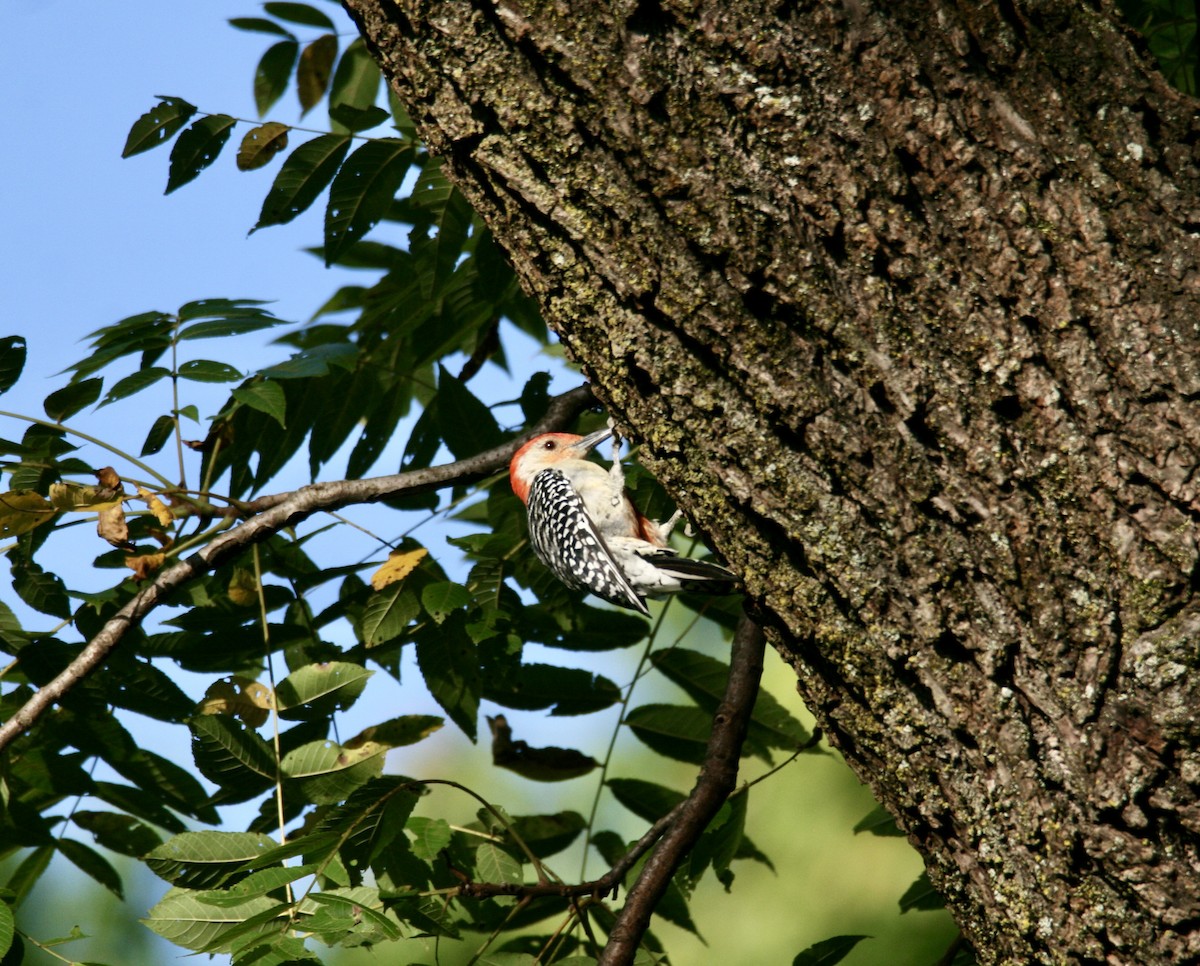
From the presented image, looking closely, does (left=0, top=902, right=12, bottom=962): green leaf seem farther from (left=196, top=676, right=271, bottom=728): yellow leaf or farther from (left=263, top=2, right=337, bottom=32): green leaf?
(left=263, top=2, right=337, bottom=32): green leaf

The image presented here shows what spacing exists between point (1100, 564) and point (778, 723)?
6.63 ft

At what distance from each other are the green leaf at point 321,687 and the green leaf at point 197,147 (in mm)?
1792

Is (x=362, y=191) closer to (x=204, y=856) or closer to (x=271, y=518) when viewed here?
(x=271, y=518)

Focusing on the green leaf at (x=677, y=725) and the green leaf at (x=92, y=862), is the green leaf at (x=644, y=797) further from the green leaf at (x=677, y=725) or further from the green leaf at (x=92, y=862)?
the green leaf at (x=92, y=862)

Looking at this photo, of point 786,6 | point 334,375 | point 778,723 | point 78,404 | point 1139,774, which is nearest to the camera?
point 1139,774

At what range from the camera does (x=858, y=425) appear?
6.72ft

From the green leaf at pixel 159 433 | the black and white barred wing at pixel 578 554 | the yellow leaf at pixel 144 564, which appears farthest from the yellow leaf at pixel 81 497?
the black and white barred wing at pixel 578 554

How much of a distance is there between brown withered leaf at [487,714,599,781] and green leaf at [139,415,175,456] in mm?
1587

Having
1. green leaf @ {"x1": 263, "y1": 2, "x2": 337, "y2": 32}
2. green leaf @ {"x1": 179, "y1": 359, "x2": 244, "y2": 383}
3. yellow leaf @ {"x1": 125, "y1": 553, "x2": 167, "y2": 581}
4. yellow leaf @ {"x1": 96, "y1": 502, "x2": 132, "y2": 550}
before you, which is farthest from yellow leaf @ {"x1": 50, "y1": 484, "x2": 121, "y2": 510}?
green leaf @ {"x1": 263, "y1": 2, "x2": 337, "y2": 32}

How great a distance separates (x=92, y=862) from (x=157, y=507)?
1.37 meters

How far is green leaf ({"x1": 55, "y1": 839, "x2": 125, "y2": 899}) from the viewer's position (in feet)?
11.7

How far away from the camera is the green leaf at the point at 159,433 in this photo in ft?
A: 11.5

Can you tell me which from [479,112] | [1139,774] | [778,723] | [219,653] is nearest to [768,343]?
[479,112]

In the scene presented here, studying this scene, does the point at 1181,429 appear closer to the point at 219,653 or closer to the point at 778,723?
the point at 778,723
